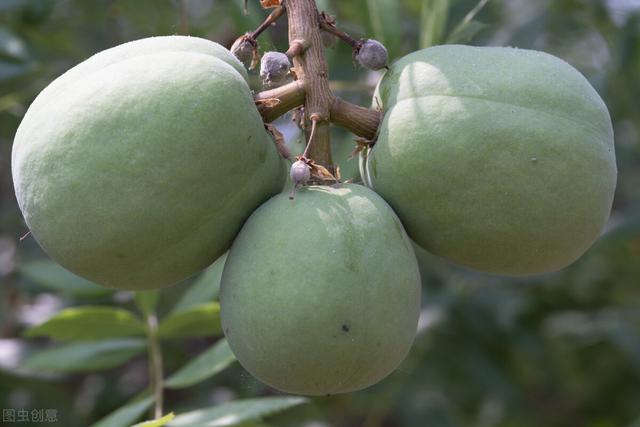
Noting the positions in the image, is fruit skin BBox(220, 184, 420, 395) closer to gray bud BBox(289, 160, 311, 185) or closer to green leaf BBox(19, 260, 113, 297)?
gray bud BBox(289, 160, 311, 185)

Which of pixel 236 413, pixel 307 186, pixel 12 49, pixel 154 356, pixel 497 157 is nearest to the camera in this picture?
pixel 497 157

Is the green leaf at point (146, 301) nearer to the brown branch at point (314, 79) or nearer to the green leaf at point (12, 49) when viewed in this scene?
the brown branch at point (314, 79)

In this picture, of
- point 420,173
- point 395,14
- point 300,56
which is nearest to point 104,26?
point 395,14

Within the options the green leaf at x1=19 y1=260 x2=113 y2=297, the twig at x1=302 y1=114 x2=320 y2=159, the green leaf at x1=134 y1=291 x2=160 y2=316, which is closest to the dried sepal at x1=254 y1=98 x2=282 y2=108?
the twig at x1=302 y1=114 x2=320 y2=159

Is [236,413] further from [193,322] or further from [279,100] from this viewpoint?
[279,100]

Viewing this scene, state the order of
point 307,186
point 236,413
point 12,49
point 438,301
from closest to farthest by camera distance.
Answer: point 307,186 < point 236,413 < point 12,49 < point 438,301

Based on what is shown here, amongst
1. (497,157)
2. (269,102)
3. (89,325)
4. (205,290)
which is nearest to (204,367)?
(205,290)

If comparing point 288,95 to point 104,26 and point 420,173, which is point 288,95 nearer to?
point 420,173
